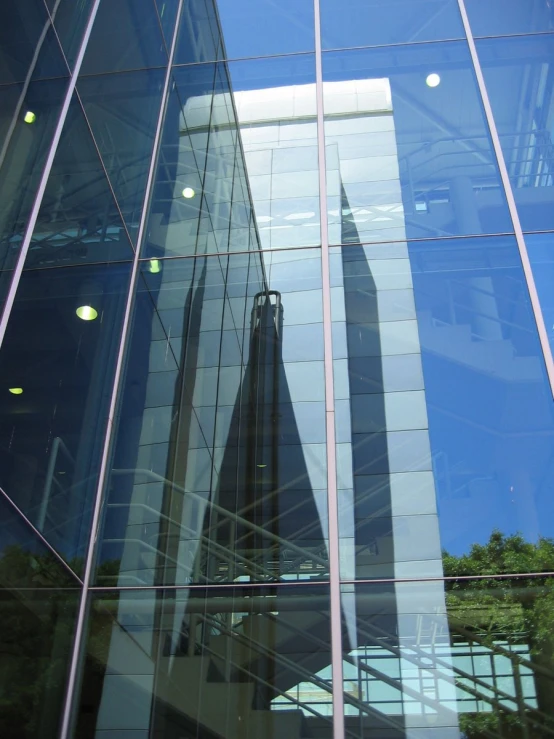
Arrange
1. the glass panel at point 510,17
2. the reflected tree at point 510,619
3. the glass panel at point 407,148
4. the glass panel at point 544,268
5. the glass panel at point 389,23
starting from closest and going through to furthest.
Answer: the reflected tree at point 510,619 → the glass panel at point 544,268 → the glass panel at point 407,148 → the glass panel at point 510,17 → the glass panel at point 389,23

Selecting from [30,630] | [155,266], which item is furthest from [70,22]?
[30,630]

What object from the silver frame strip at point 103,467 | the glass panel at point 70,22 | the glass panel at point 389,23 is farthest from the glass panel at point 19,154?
the glass panel at point 389,23

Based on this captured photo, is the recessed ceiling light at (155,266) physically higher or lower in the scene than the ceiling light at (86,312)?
higher

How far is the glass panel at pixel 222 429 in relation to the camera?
606 centimetres

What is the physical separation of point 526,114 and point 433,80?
1.27m

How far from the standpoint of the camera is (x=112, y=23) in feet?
25.0

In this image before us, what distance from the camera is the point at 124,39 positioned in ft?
25.7

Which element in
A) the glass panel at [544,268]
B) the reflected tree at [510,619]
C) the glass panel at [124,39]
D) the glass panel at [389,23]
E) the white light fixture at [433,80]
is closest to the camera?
the reflected tree at [510,619]

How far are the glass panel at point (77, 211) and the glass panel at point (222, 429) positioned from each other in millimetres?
795

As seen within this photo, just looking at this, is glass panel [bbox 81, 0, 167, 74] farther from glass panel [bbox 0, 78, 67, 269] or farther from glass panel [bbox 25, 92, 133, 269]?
glass panel [bbox 0, 78, 67, 269]

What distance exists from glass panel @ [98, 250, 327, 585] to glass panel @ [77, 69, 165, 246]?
0.78 meters

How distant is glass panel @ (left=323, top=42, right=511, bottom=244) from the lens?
787 cm

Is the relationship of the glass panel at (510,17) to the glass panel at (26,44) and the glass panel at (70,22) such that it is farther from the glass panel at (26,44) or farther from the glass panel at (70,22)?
the glass panel at (26,44)

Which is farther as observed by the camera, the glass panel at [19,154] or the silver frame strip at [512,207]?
the silver frame strip at [512,207]
